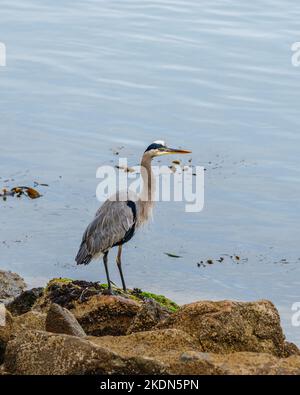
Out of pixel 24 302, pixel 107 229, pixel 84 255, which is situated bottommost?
pixel 24 302

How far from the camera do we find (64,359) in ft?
32.0

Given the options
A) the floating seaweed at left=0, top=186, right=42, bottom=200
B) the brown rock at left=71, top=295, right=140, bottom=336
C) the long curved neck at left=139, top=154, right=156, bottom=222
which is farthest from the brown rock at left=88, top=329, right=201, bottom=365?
the floating seaweed at left=0, top=186, right=42, bottom=200

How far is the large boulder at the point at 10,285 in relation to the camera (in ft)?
53.5

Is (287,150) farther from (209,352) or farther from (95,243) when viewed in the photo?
(209,352)

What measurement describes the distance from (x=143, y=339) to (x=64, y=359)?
1230mm

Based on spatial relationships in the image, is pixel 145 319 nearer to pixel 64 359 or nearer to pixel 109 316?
pixel 109 316

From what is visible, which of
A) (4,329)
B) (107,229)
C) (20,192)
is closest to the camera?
(4,329)

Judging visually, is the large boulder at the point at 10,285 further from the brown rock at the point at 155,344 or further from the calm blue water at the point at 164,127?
the brown rock at the point at 155,344

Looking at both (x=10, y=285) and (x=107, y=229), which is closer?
(x=107, y=229)

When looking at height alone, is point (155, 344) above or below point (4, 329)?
below

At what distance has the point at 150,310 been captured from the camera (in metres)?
12.1

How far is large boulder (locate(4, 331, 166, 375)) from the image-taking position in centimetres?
957

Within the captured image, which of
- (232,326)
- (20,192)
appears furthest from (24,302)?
(20,192)

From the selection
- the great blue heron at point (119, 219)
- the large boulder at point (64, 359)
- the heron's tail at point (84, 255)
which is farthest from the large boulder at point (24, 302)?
the large boulder at point (64, 359)
